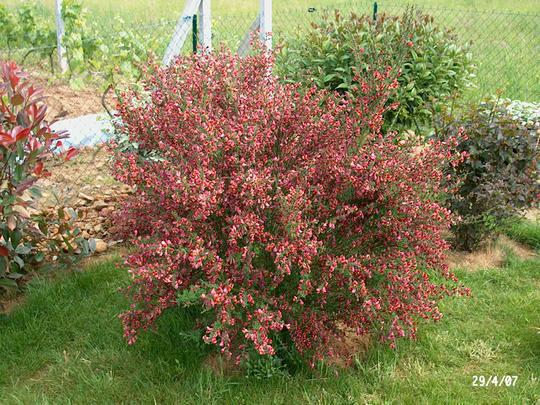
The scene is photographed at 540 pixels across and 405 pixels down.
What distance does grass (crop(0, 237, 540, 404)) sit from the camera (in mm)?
2945

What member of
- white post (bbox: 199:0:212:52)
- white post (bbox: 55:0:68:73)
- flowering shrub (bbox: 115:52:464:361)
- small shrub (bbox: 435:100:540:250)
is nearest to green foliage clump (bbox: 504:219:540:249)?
Answer: small shrub (bbox: 435:100:540:250)

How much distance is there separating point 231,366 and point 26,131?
151 centimetres

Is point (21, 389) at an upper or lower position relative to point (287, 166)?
lower

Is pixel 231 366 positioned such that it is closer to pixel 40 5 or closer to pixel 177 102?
pixel 177 102

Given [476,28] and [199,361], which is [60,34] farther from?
[476,28]

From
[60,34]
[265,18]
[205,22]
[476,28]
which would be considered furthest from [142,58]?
[476,28]

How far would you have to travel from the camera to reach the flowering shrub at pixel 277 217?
8.75 feet

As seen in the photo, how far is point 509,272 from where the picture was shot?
421 cm

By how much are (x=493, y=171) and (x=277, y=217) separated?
207cm

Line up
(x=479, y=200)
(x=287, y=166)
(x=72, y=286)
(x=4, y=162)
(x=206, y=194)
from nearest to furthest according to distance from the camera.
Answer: (x=206, y=194) → (x=287, y=166) → (x=4, y=162) → (x=72, y=286) → (x=479, y=200)

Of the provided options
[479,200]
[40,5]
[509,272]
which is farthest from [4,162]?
[40,5]

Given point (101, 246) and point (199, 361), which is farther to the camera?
point (101, 246)

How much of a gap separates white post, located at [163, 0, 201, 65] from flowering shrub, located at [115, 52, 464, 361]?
2.80 meters

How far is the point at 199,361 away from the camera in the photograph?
313 centimetres
